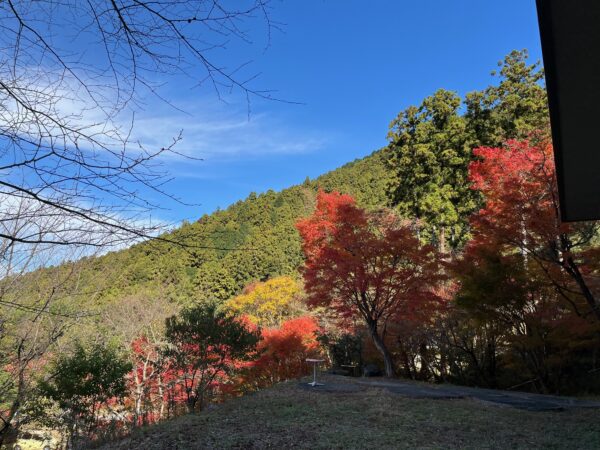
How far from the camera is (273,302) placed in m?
23.6

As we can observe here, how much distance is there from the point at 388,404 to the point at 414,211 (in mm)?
15720

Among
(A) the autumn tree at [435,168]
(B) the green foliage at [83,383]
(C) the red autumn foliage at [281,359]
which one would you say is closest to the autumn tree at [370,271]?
(C) the red autumn foliage at [281,359]

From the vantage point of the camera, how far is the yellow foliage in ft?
75.9

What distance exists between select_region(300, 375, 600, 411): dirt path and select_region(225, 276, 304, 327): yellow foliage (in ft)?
42.7

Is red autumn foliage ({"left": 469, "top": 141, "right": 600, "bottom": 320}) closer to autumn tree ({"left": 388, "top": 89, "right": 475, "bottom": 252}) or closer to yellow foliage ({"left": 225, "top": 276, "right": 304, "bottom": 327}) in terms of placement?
autumn tree ({"left": 388, "top": 89, "right": 475, "bottom": 252})

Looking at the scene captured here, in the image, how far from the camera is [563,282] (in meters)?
9.02

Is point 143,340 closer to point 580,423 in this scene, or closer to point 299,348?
point 299,348

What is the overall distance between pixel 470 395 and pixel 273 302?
16.4m

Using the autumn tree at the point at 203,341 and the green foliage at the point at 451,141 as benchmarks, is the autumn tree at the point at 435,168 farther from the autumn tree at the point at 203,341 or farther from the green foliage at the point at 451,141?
the autumn tree at the point at 203,341

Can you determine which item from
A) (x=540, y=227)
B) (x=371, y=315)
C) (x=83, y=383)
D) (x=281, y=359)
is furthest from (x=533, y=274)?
(x=83, y=383)

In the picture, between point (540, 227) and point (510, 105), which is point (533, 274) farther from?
point (510, 105)

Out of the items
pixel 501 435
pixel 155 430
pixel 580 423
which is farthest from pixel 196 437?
pixel 580 423

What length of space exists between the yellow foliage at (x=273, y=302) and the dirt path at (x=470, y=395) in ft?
42.7

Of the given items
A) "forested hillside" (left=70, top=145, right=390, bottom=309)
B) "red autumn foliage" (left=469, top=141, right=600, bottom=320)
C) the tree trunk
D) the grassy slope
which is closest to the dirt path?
the grassy slope
